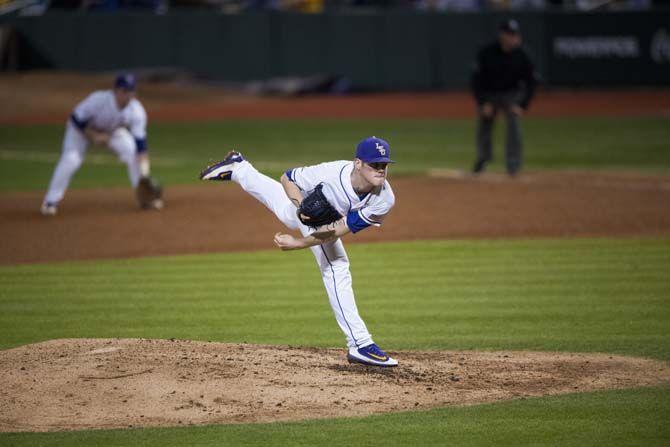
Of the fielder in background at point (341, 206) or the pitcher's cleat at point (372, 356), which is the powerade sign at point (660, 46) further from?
the pitcher's cleat at point (372, 356)

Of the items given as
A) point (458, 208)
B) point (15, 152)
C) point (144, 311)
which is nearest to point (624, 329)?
point (144, 311)

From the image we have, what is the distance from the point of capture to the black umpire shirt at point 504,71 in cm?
1655

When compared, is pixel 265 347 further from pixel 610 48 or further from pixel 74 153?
pixel 610 48

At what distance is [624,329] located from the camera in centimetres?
865

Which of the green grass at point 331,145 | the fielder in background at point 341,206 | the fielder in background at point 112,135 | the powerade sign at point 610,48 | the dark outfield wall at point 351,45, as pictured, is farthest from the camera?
the dark outfield wall at point 351,45

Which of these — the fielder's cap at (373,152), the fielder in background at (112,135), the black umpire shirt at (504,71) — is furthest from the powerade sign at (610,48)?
the fielder's cap at (373,152)

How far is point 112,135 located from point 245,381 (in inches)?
327

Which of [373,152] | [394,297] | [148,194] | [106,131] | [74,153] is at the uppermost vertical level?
[373,152]

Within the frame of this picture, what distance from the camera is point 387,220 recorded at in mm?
14406

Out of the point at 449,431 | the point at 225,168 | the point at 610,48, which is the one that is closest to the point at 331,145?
the point at 610,48

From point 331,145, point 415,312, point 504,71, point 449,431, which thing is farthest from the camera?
point 331,145

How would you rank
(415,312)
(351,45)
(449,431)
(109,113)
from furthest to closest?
1. (351,45)
2. (109,113)
3. (415,312)
4. (449,431)

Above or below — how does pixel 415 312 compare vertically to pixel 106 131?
below

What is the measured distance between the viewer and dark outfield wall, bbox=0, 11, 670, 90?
2902 cm
